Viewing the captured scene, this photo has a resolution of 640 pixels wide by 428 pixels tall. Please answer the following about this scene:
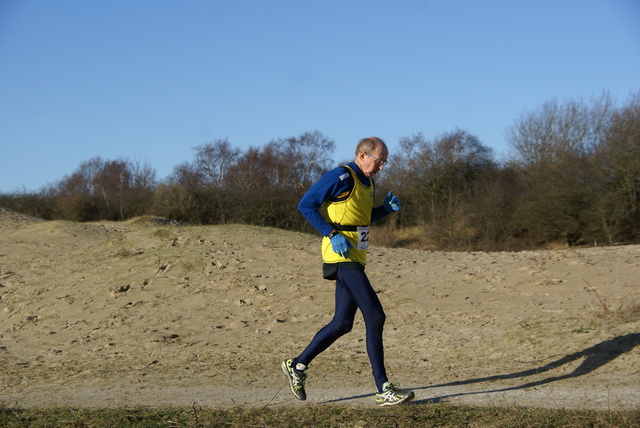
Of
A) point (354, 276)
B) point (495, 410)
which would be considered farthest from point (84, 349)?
point (495, 410)

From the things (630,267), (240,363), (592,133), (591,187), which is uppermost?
(592,133)

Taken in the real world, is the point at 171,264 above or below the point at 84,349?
above

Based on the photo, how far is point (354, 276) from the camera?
15.6 feet

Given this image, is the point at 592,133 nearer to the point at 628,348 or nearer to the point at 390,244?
the point at 390,244

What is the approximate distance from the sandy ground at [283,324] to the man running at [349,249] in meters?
0.40

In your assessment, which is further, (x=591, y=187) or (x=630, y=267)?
(x=591, y=187)

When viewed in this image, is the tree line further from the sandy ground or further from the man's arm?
the man's arm

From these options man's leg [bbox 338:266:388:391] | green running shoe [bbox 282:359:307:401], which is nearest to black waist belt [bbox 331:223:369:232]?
man's leg [bbox 338:266:388:391]

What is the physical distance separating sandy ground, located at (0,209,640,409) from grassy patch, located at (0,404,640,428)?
1.73 ft

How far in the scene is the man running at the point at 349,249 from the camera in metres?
4.70

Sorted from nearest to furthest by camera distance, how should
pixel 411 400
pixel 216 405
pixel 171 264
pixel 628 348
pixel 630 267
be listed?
pixel 411 400 → pixel 216 405 → pixel 628 348 → pixel 630 267 → pixel 171 264

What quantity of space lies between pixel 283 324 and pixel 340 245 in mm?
5082

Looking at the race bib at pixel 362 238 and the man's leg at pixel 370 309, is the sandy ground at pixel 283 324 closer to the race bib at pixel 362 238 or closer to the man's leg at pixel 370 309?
the man's leg at pixel 370 309

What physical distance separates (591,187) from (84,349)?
19.1 metres
